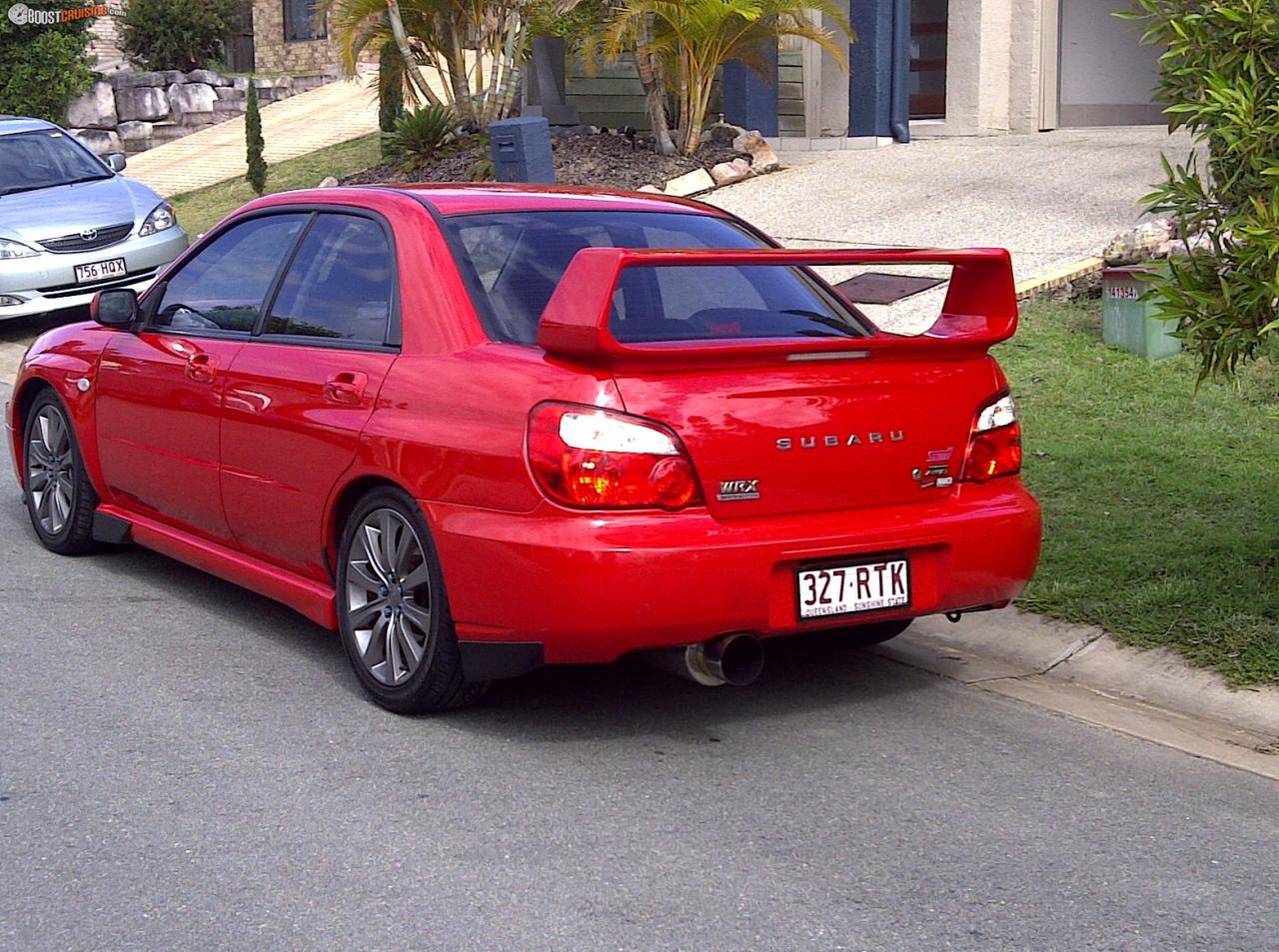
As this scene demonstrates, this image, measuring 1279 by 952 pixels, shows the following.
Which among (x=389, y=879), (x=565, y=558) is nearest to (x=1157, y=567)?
(x=565, y=558)

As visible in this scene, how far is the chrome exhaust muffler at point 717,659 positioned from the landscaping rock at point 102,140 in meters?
23.2

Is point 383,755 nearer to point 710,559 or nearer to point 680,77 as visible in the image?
point 710,559

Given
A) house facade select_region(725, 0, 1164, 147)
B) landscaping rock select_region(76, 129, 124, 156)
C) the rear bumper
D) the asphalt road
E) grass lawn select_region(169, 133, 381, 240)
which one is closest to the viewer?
the asphalt road

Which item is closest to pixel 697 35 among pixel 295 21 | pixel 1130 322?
pixel 1130 322

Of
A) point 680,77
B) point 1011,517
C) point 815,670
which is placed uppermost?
point 680,77

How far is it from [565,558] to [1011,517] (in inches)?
57.6

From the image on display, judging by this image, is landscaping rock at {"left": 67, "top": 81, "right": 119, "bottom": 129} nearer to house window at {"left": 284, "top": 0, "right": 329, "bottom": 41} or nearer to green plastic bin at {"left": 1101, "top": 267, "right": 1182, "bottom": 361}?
house window at {"left": 284, "top": 0, "right": 329, "bottom": 41}

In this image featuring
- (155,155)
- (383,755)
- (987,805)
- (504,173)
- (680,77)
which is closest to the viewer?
(987,805)

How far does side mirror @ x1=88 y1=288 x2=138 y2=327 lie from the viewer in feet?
22.3

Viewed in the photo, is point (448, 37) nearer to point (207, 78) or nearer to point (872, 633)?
point (207, 78)

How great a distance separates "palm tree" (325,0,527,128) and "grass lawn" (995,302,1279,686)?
923 cm

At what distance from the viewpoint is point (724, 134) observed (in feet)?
61.2

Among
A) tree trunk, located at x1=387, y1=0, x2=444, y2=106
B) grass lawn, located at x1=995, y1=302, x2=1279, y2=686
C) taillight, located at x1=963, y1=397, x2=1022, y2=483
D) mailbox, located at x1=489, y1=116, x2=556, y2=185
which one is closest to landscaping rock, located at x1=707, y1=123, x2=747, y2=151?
tree trunk, located at x1=387, y1=0, x2=444, y2=106

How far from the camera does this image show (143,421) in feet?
21.8
